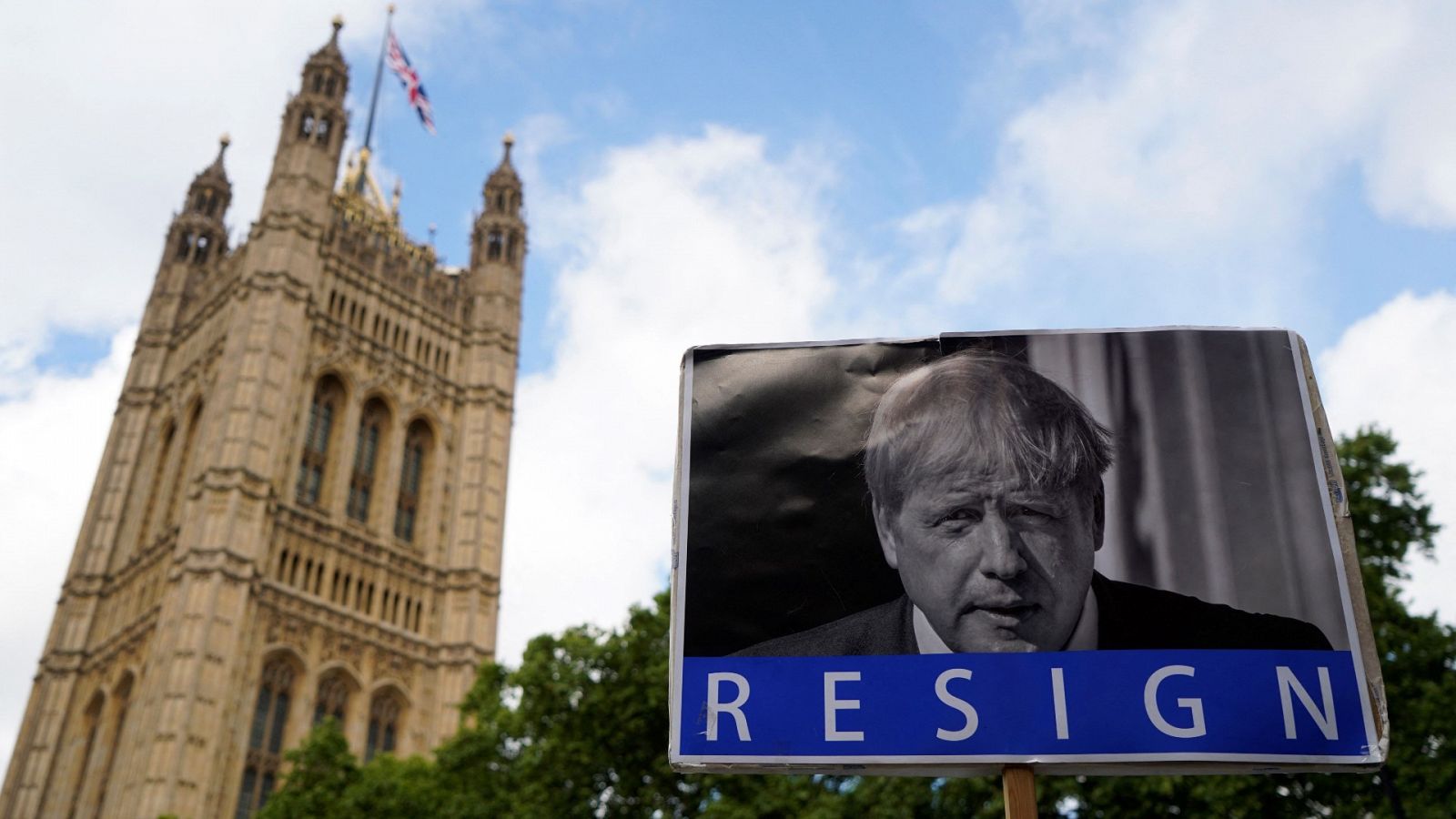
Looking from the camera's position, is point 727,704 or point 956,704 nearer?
point 956,704

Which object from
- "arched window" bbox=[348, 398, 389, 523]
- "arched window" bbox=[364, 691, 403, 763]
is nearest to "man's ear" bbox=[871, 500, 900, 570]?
"arched window" bbox=[364, 691, 403, 763]

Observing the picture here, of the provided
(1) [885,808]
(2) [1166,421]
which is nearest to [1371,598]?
(1) [885,808]

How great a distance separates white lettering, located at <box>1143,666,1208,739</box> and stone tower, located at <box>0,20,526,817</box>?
47841 mm

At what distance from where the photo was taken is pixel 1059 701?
485 centimetres

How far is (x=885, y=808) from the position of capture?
65.1 feet

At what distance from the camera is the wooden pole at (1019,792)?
15.0 feet

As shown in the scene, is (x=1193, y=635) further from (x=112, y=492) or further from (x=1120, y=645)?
(x=112, y=492)

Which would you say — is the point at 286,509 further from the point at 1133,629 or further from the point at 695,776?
the point at 1133,629

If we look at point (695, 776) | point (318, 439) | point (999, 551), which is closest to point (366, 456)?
point (318, 439)

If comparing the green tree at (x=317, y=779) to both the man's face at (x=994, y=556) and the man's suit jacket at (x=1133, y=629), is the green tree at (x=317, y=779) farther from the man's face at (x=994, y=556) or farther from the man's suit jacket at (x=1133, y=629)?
the man's face at (x=994, y=556)

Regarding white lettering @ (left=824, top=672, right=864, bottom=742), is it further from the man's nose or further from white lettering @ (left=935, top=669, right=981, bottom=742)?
the man's nose

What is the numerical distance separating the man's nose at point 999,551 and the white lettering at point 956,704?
0.44 meters

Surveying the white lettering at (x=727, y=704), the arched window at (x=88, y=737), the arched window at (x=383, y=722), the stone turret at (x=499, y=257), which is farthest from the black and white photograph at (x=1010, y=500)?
the stone turret at (x=499, y=257)

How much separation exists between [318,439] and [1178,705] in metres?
59.2
